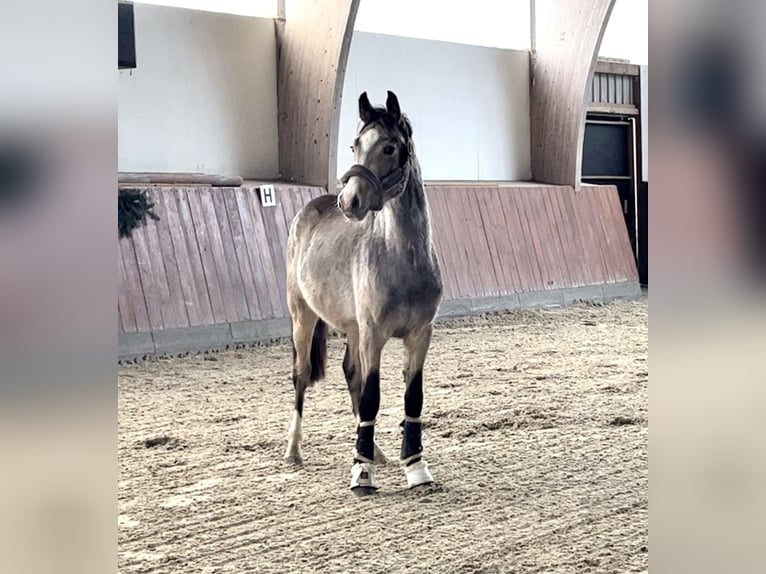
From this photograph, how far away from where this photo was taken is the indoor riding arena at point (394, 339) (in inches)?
141

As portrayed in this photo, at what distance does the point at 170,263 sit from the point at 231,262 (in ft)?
2.11

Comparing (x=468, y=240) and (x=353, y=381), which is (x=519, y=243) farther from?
(x=353, y=381)

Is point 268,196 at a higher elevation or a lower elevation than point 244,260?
higher

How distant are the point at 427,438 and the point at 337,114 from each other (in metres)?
5.50

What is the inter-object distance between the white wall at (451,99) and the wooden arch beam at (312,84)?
0.70 meters

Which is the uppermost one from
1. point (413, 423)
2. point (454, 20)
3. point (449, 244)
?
point (454, 20)

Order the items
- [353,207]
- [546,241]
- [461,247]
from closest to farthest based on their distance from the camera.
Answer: [353,207], [461,247], [546,241]

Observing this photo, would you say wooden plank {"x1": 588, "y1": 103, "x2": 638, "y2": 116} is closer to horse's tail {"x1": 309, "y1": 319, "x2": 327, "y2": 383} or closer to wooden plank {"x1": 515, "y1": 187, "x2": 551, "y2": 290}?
wooden plank {"x1": 515, "y1": 187, "x2": 551, "y2": 290}

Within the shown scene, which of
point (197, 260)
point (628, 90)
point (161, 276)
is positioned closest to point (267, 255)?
point (197, 260)

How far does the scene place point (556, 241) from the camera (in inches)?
466
